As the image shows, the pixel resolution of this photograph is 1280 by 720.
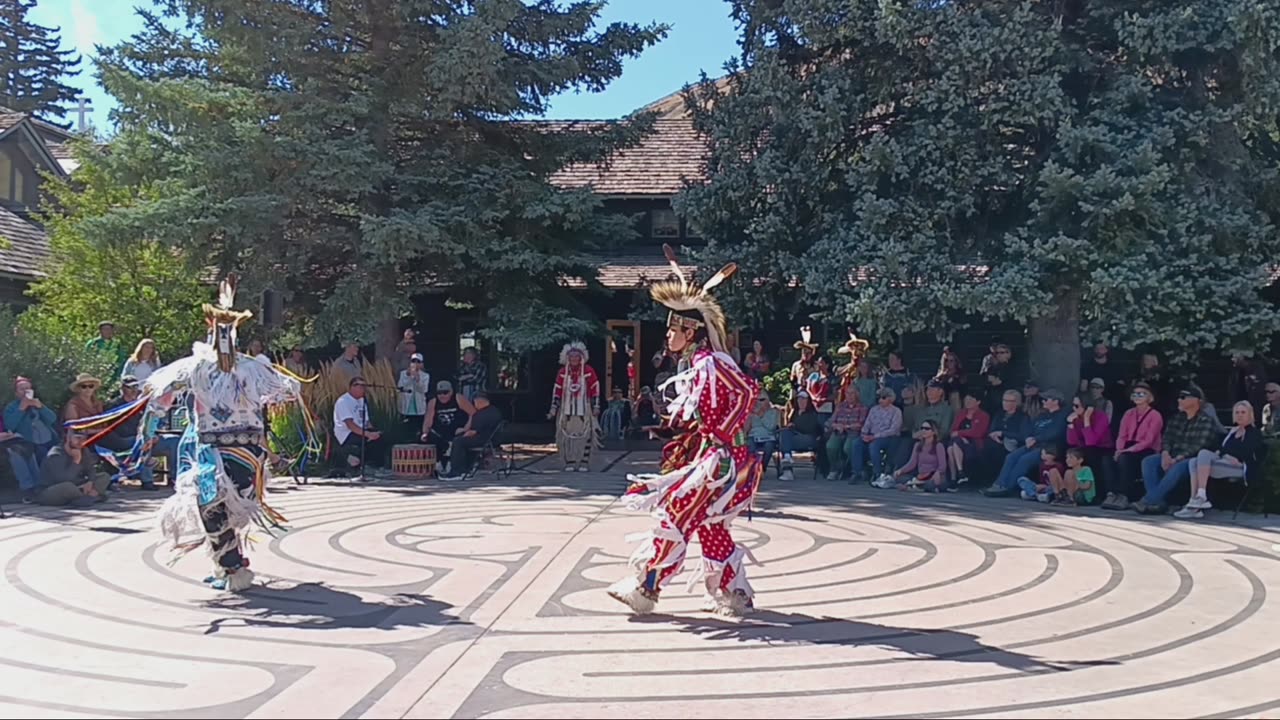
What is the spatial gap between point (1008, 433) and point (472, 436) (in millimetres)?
6253

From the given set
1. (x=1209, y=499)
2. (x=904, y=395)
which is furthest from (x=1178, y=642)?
(x=904, y=395)

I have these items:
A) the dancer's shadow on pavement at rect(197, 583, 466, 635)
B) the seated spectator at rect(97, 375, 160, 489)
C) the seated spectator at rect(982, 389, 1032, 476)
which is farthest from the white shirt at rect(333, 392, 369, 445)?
the seated spectator at rect(982, 389, 1032, 476)

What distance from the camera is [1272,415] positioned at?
1242 cm

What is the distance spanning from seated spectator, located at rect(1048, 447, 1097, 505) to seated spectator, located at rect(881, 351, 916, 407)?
2537 millimetres

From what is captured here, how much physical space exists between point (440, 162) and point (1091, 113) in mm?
8766

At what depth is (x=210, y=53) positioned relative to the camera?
57.3 feet

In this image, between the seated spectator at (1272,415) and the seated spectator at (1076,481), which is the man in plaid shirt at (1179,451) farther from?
the seated spectator at (1272,415)

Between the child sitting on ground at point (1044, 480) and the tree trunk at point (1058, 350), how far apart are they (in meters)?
2.76

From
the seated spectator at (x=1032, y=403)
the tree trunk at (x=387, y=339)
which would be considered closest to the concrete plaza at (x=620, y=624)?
the seated spectator at (x=1032, y=403)

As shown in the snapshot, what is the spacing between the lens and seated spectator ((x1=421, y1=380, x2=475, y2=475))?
14180mm

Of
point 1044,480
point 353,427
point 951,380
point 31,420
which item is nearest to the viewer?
point 31,420

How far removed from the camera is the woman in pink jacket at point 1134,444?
11719mm

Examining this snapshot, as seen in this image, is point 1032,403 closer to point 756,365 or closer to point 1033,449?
point 1033,449

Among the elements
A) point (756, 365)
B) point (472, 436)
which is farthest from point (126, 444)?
point (756, 365)
